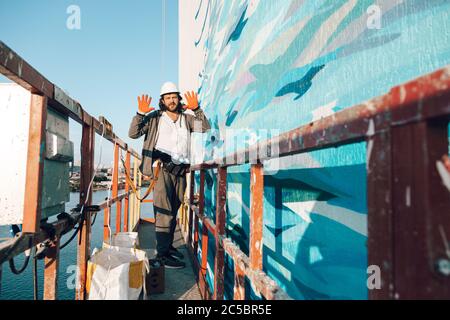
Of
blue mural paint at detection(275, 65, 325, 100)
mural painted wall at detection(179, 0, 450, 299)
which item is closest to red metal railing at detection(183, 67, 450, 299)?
mural painted wall at detection(179, 0, 450, 299)

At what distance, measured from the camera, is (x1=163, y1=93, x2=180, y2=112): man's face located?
3465 mm

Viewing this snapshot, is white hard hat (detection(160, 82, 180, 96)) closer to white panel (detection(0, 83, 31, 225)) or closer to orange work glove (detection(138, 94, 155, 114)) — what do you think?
orange work glove (detection(138, 94, 155, 114))

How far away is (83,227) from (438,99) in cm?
220

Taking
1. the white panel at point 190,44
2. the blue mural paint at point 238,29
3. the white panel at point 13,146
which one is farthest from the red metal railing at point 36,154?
the white panel at point 190,44

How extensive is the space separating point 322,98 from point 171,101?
2.32m

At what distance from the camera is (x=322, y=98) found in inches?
58.5

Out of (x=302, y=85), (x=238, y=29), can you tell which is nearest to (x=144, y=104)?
(x=238, y=29)

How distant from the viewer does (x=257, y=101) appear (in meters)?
2.49

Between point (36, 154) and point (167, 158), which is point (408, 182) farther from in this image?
point (167, 158)

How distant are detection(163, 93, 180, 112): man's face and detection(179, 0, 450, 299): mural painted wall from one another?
3.63 ft

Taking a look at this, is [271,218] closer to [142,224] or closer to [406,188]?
[406,188]

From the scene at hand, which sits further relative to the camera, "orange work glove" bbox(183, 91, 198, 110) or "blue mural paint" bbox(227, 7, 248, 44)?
"orange work glove" bbox(183, 91, 198, 110)

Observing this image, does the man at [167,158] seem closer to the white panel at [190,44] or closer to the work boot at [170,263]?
the work boot at [170,263]
